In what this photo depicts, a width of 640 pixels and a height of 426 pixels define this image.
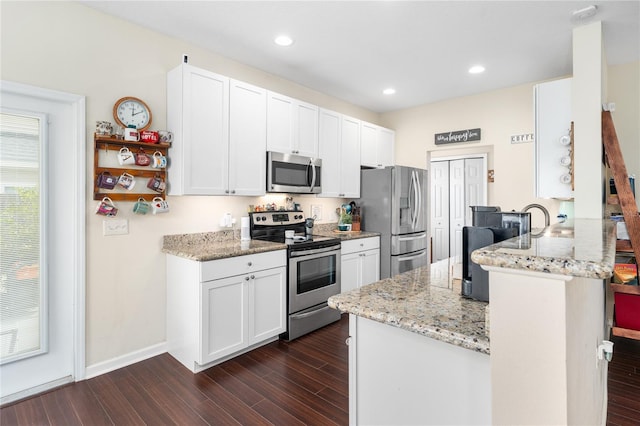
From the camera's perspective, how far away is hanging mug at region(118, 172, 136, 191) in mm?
2587

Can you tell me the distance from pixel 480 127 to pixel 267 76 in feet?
9.36

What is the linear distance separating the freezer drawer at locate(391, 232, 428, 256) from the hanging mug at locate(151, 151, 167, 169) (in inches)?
108

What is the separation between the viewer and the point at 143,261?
109 inches

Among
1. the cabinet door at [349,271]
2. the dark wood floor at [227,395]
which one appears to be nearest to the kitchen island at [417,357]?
the dark wood floor at [227,395]

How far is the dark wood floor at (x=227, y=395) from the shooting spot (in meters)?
1.99

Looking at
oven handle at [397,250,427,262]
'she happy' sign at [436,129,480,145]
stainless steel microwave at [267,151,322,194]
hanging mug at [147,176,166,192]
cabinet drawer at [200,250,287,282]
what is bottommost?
oven handle at [397,250,427,262]

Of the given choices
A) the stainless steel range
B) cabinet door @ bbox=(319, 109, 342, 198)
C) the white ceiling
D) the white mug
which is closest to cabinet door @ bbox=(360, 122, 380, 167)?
cabinet door @ bbox=(319, 109, 342, 198)

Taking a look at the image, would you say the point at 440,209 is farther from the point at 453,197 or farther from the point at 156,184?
the point at 156,184

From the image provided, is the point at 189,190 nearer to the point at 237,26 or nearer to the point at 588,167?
the point at 237,26

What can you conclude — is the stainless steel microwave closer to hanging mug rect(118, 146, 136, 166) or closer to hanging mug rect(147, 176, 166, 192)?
hanging mug rect(147, 176, 166, 192)

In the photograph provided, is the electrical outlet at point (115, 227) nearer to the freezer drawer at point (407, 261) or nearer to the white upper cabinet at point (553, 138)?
the freezer drawer at point (407, 261)

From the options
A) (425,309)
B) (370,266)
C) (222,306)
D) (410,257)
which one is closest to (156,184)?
(222,306)

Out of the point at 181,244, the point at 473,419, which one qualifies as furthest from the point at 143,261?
the point at 473,419

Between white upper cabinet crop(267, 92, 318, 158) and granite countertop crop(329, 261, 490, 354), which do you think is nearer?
granite countertop crop(329, 261, 490, 354)
